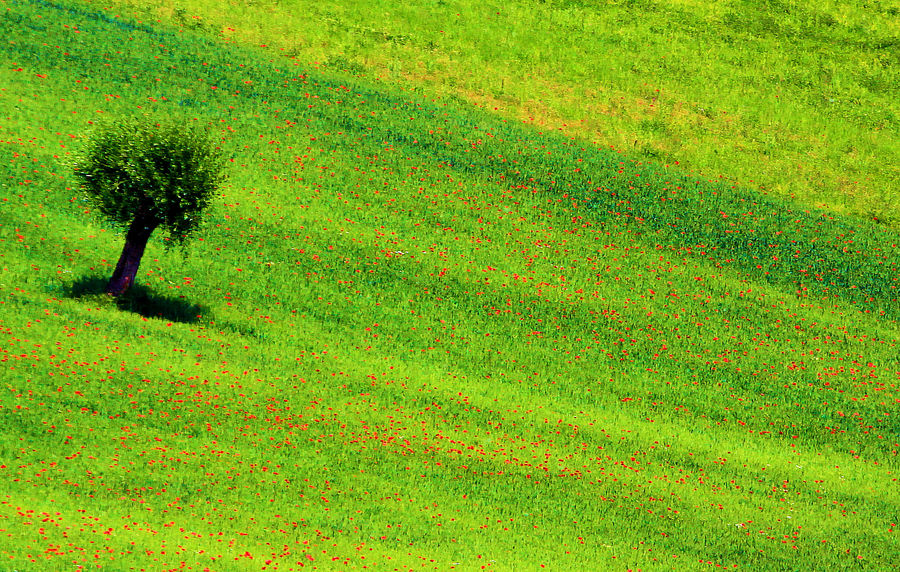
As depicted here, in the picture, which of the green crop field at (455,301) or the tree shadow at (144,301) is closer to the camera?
the green crop field at (455,301)

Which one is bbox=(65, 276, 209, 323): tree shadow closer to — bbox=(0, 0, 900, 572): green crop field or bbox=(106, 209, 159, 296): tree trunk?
bbox=(0, 0, 900, 572): green crop field

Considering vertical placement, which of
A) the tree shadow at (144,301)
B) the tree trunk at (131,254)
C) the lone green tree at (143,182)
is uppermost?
the lone green tree at (143,182)

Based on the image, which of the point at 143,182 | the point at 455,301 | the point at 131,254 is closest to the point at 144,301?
the point at 131,254

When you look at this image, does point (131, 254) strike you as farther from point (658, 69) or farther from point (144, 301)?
point (658, 69)

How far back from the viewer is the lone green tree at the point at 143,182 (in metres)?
31.6

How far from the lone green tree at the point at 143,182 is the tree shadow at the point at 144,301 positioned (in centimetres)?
44

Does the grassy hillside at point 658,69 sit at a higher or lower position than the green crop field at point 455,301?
higher

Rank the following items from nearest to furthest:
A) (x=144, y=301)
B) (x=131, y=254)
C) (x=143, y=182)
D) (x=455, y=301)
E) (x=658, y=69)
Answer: (x=143, y=182) < (x=131, y=254) < (x=144, y=301) < (x=455, y=301) < (x=658, y=69)

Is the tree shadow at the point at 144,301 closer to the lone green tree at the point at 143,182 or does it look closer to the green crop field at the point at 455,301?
the green crop field at the point at 455,301

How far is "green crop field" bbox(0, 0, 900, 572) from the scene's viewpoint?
25453mm

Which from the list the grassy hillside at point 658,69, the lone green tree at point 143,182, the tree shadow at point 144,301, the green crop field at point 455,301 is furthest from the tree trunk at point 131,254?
the grassy hillside at point 658,69

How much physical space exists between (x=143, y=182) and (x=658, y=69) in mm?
39816

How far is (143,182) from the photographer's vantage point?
31391 millimetres

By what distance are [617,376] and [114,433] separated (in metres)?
18.6
